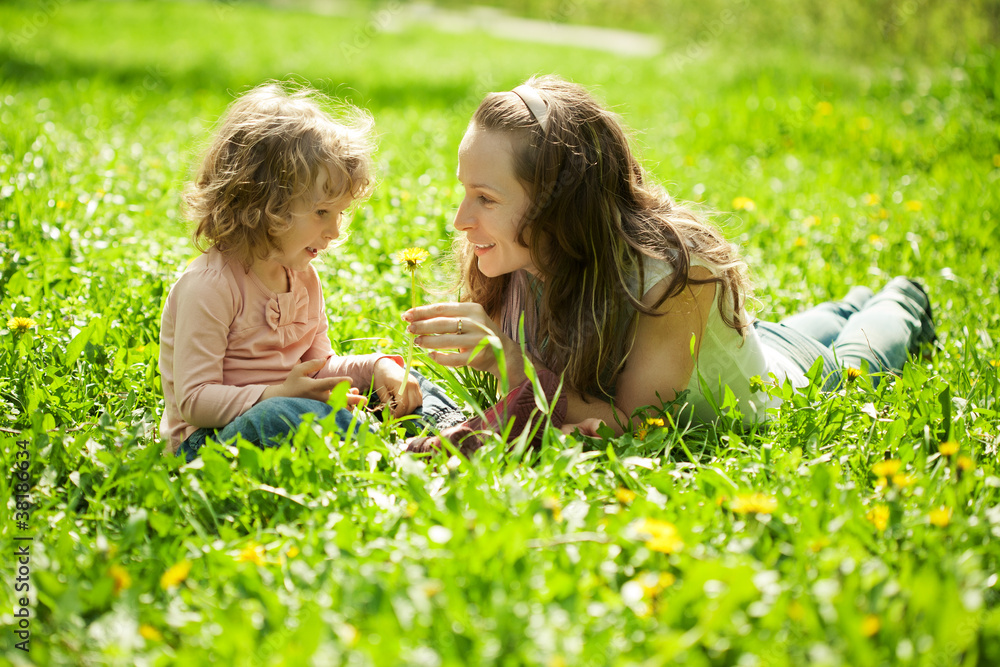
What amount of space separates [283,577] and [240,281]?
0.99 metres

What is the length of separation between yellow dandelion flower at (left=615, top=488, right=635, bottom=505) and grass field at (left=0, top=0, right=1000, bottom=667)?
→ 0.6 inches

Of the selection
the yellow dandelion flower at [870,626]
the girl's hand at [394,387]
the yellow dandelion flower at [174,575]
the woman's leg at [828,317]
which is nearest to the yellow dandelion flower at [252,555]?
the yellow dandelion flower at [174,575]

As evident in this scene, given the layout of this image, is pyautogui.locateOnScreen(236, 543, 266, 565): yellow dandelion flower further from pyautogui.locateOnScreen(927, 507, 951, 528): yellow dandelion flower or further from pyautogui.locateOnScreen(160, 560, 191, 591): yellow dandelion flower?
pyautogui.locateOnScreen(927, 507, 951, 528): yellow dandelion flower

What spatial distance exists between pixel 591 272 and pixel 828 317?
1.34 m

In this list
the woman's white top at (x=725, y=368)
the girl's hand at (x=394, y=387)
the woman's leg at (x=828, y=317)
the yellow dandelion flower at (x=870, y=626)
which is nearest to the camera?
the yellow dandelion flower at (x=870, y=626)

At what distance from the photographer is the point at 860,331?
2932mm

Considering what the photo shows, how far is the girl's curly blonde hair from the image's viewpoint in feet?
7.08

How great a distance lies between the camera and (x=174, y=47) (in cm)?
962

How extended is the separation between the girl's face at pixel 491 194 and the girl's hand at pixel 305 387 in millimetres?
529

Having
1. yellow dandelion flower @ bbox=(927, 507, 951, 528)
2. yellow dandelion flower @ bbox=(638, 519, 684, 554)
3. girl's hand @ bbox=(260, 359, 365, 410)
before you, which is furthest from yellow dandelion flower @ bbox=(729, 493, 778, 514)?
girl's hand @ bbox=(260, 359, 365, 410)

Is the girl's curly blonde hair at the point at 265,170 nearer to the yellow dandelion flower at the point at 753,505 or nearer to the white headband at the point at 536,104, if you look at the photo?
the white headband at the point at 536,104

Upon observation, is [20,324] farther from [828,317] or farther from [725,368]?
[828,317]

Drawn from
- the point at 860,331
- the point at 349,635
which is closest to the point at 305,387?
the point at 349,635

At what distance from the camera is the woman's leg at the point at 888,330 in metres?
2.83
